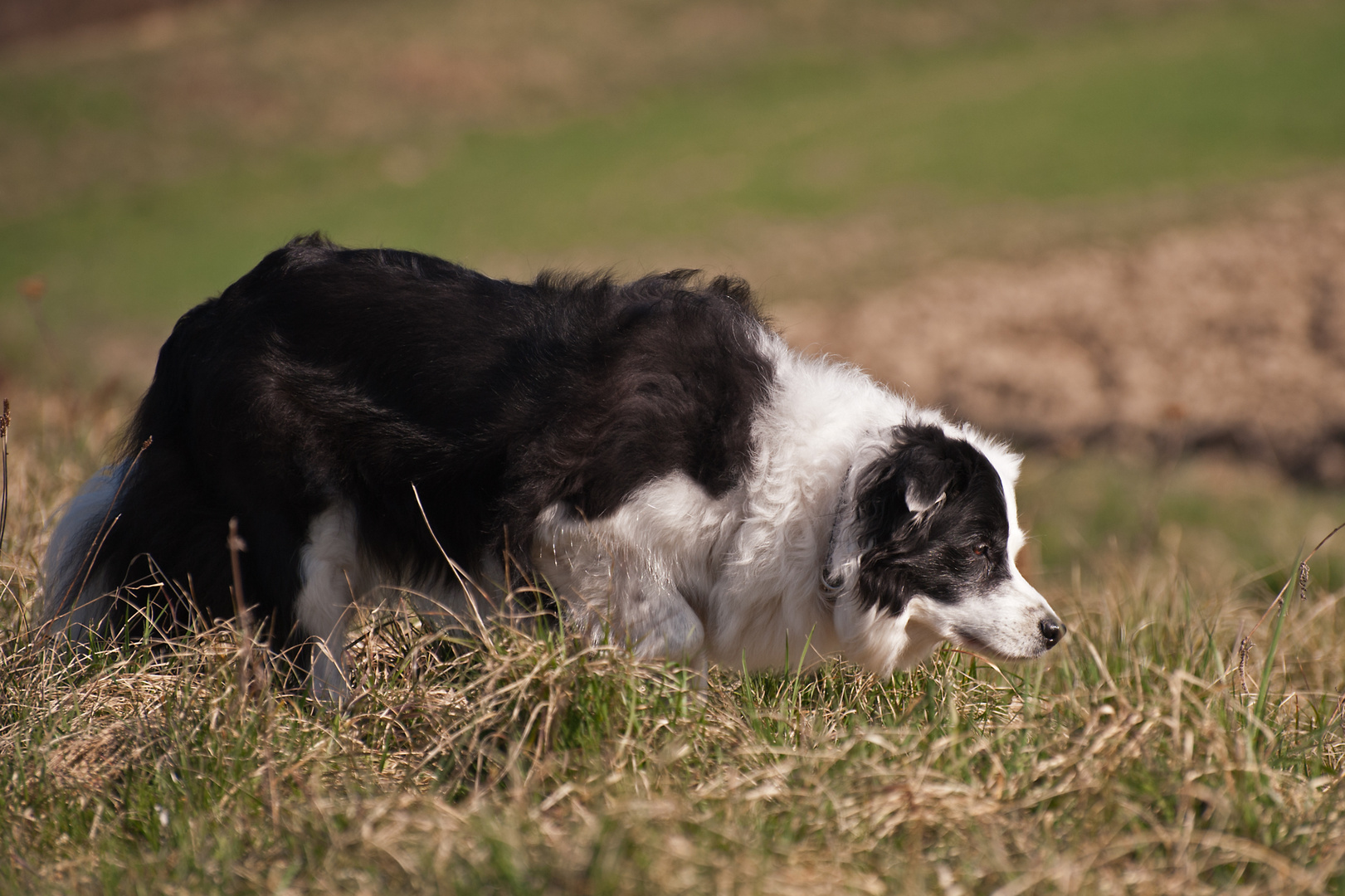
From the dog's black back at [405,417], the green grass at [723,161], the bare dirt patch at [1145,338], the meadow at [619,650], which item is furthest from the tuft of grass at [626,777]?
the green grass at [723,161]

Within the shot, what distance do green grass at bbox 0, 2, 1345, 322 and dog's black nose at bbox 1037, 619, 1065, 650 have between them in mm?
13438

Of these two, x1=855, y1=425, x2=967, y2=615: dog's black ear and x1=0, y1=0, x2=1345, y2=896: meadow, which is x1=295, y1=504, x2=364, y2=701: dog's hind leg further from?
x1=855, y1=425, x2=967, y2=615: dog's black ear

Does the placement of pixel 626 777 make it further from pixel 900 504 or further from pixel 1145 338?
pixel 1145 338

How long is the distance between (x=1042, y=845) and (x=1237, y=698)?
128cm

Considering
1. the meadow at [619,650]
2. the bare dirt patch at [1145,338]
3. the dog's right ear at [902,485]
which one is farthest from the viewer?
the bare dirt patch at [1145,338]

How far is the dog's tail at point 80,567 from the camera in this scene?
377 centimetres

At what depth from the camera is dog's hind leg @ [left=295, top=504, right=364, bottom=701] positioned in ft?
11.9

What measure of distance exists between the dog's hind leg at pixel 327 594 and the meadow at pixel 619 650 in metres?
0.09

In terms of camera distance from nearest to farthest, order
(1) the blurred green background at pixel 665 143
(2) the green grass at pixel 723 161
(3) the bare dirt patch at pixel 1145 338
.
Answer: (3) the bare dirt patch at pixel 1145 338
(1) the blurred green background at pixel 665 143
(2) the green grass at pixel 723 161

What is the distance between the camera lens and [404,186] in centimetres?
2195

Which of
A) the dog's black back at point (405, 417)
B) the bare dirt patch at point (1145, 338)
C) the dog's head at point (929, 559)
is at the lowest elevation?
the bare dirt patch at point (1145, 338)

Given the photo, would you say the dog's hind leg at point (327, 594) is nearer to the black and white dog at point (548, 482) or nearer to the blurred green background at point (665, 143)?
the black and white dog at point (548, 482)

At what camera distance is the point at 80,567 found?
12.5 feet

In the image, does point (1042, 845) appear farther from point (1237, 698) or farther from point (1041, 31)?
point (1041, 31)
